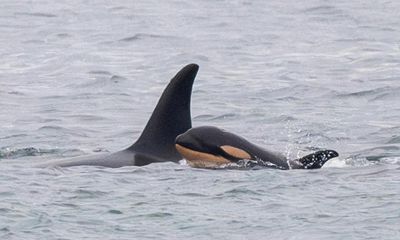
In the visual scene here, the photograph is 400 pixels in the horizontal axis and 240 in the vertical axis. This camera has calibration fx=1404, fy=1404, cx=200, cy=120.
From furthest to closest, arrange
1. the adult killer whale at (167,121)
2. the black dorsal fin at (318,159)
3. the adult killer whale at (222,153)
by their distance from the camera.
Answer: the adult killer whale at (167,121), the adult killer whale at (222,153), the black dorsal fin at (318,159)

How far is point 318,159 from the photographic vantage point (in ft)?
59.4

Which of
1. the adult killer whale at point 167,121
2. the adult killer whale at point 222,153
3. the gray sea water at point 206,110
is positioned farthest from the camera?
the adult killer whale at point 167,121

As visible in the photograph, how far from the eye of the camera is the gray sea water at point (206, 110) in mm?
15141

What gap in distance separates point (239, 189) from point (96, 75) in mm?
14064

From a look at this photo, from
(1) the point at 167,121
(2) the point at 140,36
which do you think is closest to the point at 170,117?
(1) the point at 167,121

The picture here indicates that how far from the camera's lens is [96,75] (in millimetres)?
30281

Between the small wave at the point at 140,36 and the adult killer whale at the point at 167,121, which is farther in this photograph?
the small wave at the point at 140,36

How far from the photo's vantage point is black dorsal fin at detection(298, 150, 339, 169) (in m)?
18.0

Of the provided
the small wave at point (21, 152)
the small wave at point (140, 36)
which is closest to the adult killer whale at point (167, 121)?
the small wave at point (21, 152)

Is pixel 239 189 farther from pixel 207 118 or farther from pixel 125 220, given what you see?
pixel 207 118

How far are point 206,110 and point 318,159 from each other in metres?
7.71

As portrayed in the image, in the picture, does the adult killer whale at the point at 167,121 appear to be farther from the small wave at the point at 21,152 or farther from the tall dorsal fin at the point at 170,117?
the small wave at the point at 21,152

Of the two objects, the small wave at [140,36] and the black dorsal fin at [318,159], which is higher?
the black dorsal fin at [318,159]

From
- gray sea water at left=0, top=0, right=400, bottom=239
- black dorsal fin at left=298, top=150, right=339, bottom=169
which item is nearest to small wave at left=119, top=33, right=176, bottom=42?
gray sea water at left=0, top=0, right=400, bottom=239
